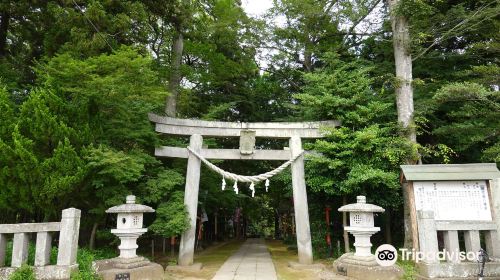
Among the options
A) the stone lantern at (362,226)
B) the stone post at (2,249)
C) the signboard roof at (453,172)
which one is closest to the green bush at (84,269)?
the stone post at (2,249)

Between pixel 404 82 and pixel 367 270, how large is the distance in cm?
637

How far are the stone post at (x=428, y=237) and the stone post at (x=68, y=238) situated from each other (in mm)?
6629

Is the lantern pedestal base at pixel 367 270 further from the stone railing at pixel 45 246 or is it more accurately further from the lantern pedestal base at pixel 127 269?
the stone railing at pixel 45 246

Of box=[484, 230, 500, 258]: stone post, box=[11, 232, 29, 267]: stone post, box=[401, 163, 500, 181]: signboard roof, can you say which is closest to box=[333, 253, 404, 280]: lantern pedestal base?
box=[484, 230, 500, 258]: stone post

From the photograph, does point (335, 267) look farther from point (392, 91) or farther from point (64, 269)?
point (392, 91)

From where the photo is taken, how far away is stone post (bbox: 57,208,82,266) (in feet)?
20.3

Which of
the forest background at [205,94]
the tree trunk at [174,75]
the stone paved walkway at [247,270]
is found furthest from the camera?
the tree trunk at [174,75]

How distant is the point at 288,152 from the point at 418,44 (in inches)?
218

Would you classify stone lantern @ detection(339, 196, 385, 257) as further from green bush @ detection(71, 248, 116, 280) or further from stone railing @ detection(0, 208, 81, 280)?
stone railing @ detection(0, 208, 81, 280)

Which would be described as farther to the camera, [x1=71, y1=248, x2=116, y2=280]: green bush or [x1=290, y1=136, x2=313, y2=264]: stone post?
[x1=290, y1=136, x2=313, y2=264]: stone post

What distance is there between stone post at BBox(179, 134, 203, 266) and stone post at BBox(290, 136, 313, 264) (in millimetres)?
3050

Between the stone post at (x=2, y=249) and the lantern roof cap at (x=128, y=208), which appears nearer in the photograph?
the stone post at (x=2, y=249)

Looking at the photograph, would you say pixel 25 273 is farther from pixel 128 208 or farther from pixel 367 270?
pixel 367 270

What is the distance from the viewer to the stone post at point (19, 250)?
241 inches
